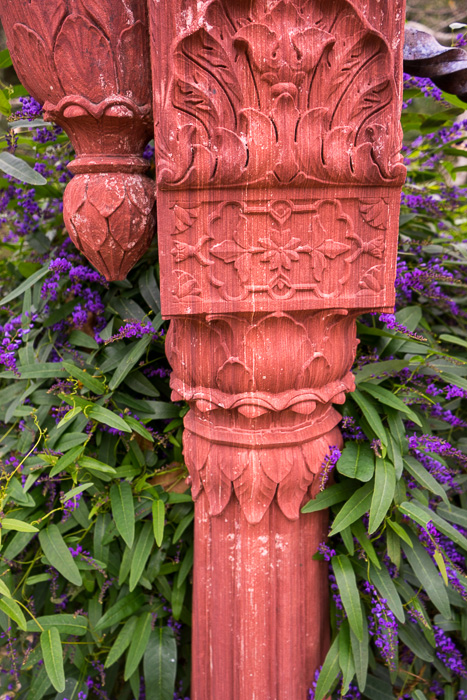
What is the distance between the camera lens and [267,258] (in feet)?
2.39

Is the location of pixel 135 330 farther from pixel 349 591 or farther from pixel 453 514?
pixel 453 514

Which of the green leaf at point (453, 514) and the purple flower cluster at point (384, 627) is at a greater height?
the green leaf at point (453, 514)

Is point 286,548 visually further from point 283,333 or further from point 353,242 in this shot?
point 353,242

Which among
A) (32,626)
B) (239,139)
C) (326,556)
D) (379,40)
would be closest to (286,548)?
(326,556)

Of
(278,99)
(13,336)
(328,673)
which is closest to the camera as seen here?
(278,99)

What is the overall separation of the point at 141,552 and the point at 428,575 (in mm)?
543

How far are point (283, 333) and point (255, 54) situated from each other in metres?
0.38

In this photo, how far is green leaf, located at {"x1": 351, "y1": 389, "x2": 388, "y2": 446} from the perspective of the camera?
Answer: 0.90 meters

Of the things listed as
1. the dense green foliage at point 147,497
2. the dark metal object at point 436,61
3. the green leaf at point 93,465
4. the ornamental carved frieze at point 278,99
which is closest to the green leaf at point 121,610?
the dense green foliage at point 147,497

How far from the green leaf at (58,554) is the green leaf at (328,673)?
1.49 ft

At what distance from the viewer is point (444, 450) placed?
931mm

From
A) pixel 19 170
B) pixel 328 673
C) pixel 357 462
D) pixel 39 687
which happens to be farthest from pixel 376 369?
pixel 39 687

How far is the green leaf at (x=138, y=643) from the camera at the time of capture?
96 cm

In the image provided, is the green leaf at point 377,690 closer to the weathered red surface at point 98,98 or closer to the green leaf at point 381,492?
the green leaf at point 381,492
